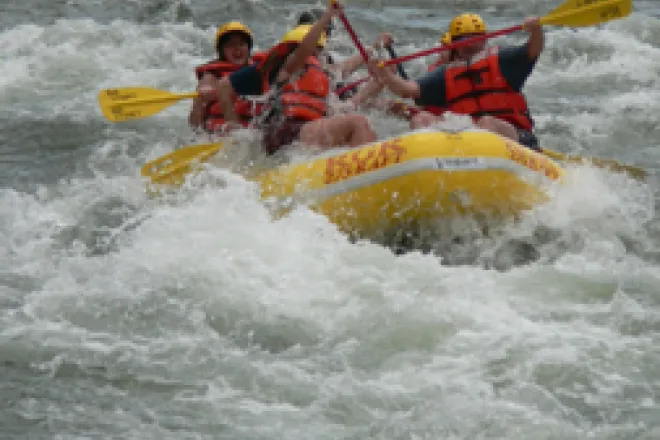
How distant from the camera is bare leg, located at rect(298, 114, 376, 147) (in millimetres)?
7227

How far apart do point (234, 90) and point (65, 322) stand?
2950 mm

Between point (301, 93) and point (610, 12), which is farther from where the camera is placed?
point (301, 93)

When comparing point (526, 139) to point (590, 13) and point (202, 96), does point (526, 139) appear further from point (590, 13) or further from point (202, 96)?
point (202, 96)

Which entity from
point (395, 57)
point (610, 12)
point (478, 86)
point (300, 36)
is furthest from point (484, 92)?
point (300, 36)

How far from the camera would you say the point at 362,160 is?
664cm

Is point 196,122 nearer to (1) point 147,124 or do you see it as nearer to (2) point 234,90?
(2) point 234,90

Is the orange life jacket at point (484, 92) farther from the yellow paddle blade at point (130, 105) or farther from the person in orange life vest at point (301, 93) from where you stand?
the yellow paddle blade at point (130, 105)

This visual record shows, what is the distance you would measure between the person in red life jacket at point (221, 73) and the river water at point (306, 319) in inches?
33.9

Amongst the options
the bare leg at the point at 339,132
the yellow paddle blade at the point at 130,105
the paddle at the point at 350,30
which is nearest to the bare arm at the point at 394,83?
the paddle at the point at 350,30

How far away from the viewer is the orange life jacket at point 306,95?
7590 millimetres

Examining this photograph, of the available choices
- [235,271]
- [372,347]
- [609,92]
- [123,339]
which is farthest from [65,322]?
[609,92]

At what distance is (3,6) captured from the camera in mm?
14398

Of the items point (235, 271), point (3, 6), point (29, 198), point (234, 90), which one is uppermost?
point (3, 6)

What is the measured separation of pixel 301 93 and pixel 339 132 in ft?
1.72
